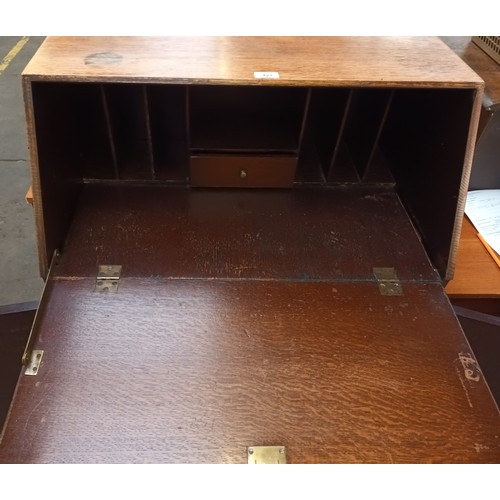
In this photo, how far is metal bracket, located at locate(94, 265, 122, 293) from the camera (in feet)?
3.67

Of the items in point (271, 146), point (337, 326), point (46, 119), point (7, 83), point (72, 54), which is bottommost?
point (7, 83)

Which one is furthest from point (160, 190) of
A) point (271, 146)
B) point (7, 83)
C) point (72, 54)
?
point (7, 83)

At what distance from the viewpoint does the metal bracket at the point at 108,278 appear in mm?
1117

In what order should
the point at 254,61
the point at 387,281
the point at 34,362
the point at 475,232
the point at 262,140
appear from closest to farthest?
the point at 34,362 < the point at 254,61 < the point at 387,281 < the point at 262,140 < the point at 475,232

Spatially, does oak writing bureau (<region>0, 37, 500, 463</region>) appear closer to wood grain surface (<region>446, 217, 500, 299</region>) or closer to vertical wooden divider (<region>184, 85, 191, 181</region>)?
vertical wooden divider (<region>184, 85, 191, 181</region>)

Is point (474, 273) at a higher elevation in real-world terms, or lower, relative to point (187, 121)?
lower

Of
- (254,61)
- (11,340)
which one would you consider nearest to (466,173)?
(254,61)

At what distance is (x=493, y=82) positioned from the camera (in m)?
1.42

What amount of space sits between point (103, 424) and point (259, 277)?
1.55 ft

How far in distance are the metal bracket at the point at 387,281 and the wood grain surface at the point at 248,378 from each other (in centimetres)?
2

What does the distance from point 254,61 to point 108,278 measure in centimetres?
58

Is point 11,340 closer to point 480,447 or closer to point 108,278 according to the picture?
point 108,278

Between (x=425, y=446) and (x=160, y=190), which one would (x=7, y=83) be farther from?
(x=425, y=446)

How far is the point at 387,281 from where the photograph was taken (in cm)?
118
